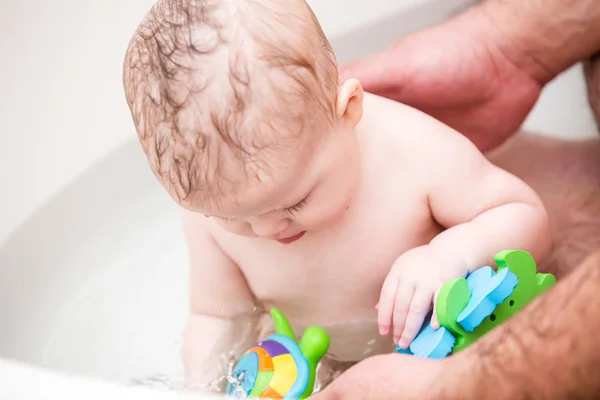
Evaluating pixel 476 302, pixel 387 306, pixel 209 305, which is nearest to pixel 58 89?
pixel 209 305

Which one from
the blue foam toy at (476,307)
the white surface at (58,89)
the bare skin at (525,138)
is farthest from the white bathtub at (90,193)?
the blue foam toy at (476,307)

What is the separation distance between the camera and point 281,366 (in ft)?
2.79

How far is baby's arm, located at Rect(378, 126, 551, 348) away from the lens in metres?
0.81

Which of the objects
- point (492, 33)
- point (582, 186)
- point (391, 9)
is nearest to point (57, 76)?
point (391, 9)

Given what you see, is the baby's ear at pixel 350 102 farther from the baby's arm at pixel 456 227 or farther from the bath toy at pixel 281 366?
the bath toy at pixel 281 366

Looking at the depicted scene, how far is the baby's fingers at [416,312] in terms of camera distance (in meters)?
0.79

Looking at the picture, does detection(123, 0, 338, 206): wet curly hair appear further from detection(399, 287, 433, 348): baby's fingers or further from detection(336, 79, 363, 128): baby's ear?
detection(399, 287, 433, 348): baby's fingers

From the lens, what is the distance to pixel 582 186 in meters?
1.11

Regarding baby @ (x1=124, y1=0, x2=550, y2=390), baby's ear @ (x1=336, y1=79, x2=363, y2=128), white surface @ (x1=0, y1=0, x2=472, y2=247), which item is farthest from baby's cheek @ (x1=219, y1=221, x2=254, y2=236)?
white surface @ (x1=0, y1=0, x2=472, y2=247)

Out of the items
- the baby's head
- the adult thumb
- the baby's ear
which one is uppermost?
the baby's head

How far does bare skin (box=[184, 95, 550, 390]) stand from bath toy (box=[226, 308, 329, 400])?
8cm

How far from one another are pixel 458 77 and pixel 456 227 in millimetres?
356

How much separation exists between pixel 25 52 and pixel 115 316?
0.51 metres

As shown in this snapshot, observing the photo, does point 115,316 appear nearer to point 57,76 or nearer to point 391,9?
point 57,76
